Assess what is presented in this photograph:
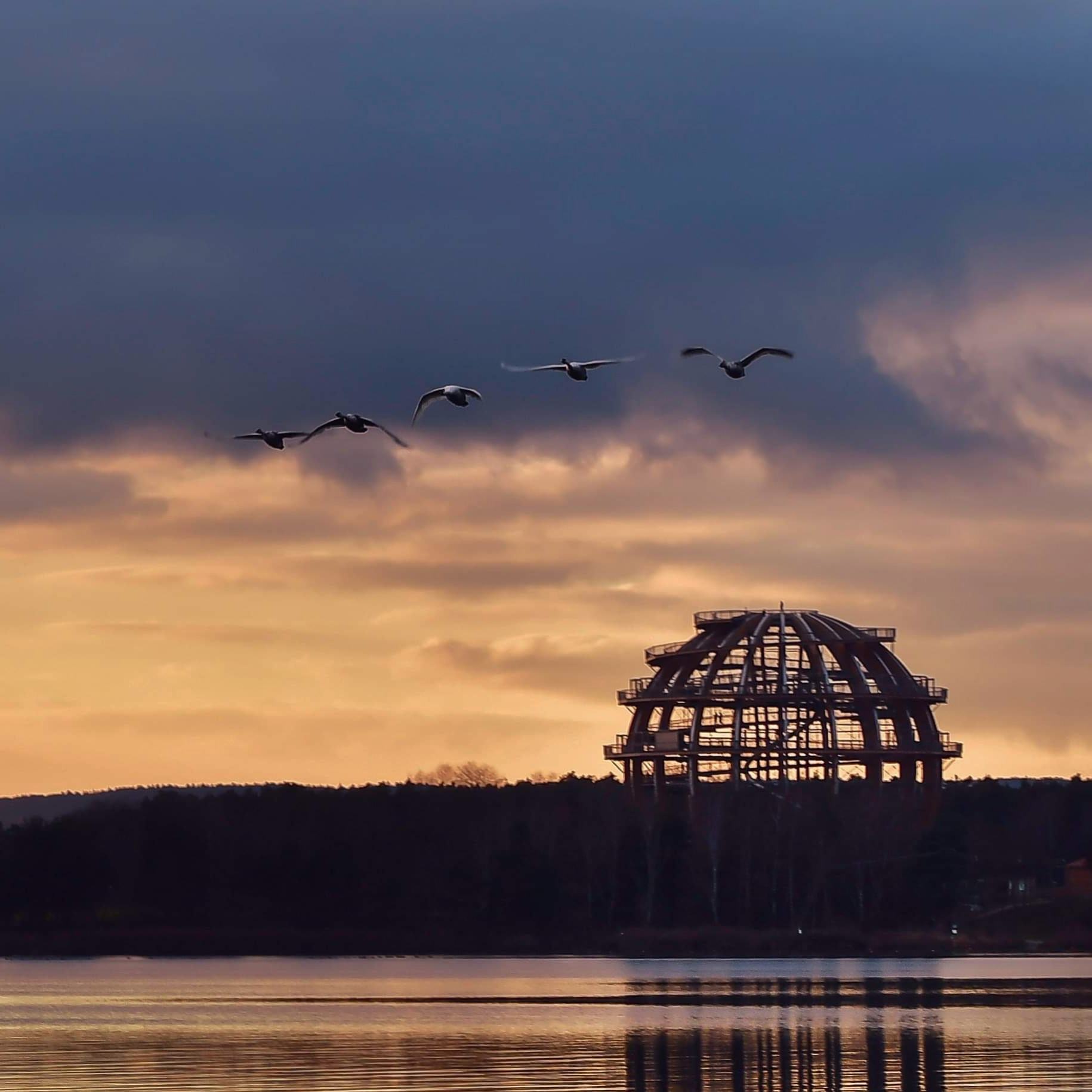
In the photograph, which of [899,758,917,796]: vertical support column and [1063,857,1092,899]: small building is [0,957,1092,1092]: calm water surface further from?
[899,758,917,796]: vertical support column

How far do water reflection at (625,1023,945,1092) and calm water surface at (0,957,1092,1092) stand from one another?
13 centimetres

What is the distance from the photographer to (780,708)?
163625mm

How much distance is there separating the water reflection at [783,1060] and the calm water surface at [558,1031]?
125 millimetres

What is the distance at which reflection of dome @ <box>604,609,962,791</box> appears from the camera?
164 meters

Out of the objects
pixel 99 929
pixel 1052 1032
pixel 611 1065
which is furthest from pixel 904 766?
pixel 611 1065

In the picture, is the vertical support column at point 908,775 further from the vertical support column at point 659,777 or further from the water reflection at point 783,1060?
the water reflection at point 783,1060

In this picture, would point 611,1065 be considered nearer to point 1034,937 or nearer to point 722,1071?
point 722,1071

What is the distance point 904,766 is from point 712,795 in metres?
18.3

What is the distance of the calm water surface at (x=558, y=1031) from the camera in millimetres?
61594

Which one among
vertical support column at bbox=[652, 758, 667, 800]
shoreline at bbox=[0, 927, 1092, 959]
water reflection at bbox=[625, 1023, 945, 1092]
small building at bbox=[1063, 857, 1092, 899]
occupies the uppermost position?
vertical support column at bbox=[652, 758, 667, 800]

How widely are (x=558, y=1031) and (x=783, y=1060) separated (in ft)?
38.0

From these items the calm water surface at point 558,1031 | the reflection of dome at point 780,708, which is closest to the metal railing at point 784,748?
the reflection of dome at point 780,708

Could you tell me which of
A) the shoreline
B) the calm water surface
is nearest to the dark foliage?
the shoreline

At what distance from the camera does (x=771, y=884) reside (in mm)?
145500
